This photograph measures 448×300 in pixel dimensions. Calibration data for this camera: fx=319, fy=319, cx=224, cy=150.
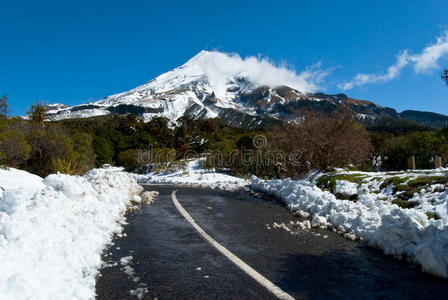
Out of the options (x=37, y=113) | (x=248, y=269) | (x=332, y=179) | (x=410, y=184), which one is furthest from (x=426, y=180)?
(x=37, y=113)

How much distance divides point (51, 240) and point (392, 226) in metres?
5.39

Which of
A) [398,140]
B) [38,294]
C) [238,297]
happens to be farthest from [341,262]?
[398,140]

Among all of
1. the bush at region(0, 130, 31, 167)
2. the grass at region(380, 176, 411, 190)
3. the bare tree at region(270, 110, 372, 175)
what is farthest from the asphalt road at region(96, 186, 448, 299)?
the bare tree at region(270, 110, 372, 175)

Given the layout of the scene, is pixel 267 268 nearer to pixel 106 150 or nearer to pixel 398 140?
pixel 398 140

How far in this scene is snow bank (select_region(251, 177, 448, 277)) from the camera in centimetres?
458

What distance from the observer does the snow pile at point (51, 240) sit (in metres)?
3.24

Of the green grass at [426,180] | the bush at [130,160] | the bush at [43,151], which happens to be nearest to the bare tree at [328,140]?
the green grass at [426,180]

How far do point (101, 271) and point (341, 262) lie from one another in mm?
3523

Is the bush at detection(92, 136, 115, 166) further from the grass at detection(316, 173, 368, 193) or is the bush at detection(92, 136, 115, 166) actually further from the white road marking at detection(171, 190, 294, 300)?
the white road marking at detection(171, 190, 294, 300)

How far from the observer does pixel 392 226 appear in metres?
5.52

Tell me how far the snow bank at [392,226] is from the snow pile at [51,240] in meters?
4.54

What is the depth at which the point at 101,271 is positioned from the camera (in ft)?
14.2

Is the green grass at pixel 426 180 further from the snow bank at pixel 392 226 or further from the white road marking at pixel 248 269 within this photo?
the white road marking at pixel 248 269

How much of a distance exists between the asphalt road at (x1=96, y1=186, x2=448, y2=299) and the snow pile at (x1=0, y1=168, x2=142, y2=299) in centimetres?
31
